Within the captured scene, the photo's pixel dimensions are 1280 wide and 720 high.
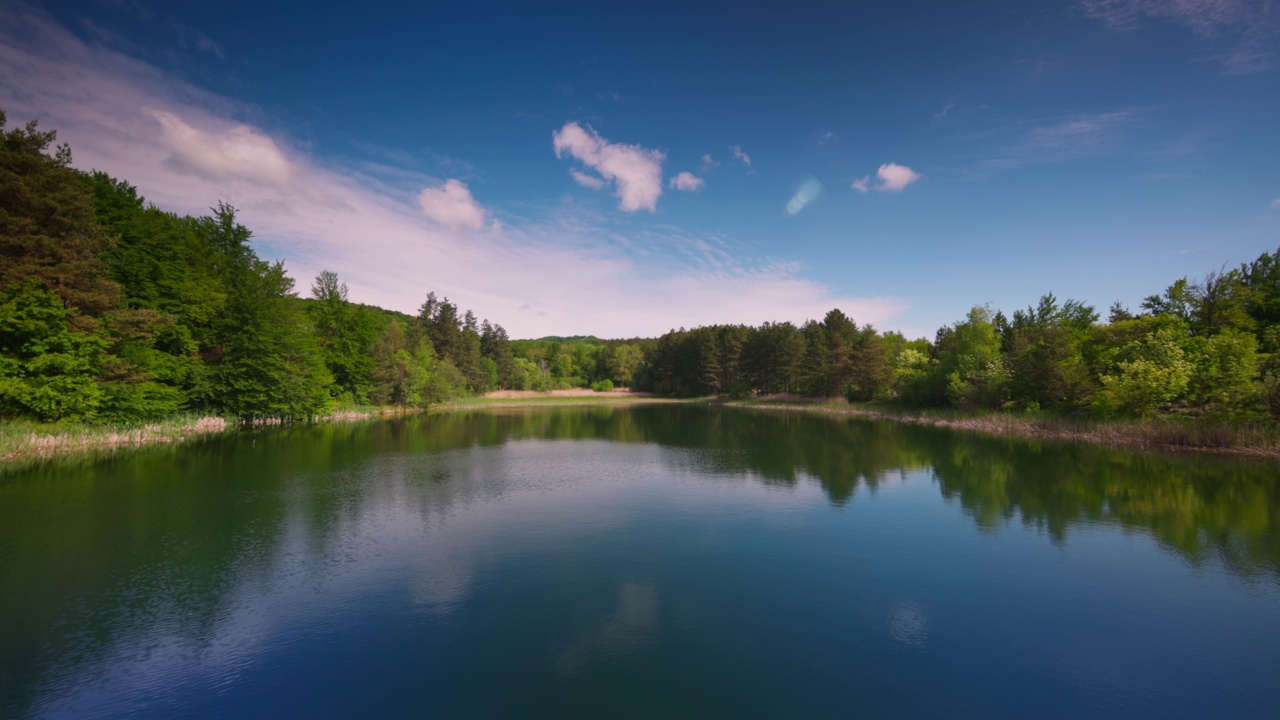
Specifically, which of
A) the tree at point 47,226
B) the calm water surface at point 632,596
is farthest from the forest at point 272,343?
the calm water surface at point 632,596

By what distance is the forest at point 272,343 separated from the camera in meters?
21.9

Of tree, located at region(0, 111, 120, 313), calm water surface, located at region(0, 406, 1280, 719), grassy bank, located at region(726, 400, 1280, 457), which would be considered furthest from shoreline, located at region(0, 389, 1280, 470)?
tree, located at region(0, 111, 120, 313)

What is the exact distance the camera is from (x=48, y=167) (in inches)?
884

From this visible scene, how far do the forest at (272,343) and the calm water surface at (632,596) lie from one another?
23.9ft

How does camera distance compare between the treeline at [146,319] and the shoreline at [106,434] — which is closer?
the shoreline at [106,434]

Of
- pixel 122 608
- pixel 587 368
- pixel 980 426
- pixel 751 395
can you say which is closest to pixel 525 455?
pixel 122 608

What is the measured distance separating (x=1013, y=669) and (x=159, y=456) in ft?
104

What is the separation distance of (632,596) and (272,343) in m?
38.5

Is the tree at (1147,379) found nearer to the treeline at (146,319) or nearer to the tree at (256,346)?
the treeline at (146,319)

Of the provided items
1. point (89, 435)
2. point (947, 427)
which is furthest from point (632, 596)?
point (947, 427)

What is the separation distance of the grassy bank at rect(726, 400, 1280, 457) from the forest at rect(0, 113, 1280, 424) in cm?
144

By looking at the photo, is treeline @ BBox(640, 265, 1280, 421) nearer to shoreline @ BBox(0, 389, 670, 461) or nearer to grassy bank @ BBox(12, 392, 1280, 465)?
grassy bank @ BBox(12, 392, 1280, 465)

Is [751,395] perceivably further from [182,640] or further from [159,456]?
[182,640]

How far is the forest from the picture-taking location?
21.9m
